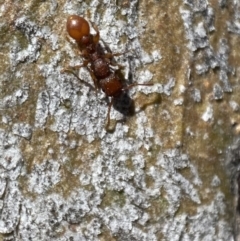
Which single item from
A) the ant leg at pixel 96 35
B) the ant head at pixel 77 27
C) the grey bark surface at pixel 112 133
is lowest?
the grey bark surface at pixel 112 133

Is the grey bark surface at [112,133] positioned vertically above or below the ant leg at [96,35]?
below

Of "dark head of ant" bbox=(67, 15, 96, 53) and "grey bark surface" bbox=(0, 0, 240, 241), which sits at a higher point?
"dark head of ant" bbox=(67, 15, 96, 53)

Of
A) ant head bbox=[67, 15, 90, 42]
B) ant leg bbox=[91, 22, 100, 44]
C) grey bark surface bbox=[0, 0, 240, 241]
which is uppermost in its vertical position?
ant head bbox=[67, 15, 90, 42]

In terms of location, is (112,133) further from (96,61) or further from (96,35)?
(96,35)

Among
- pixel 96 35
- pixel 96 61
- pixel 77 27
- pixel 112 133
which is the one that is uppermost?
pixel 77 27

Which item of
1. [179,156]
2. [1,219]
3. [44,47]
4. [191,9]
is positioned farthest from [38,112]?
[191,9]

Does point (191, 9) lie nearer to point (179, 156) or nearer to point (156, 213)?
point (179, 156)

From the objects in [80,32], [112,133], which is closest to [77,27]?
[80,32]
